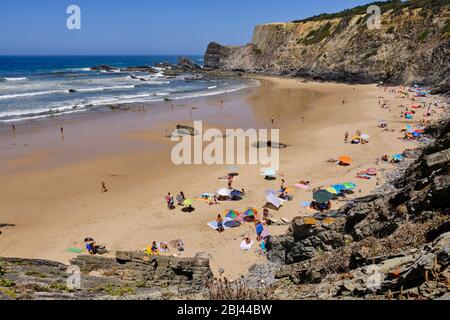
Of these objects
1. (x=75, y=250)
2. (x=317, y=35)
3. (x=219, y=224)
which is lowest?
(x=75, y=250)

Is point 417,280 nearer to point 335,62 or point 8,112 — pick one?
point 8,112

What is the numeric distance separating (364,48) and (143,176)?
65854 millimetres

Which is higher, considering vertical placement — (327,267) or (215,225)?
(327,267)

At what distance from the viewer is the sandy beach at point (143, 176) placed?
1557 cm

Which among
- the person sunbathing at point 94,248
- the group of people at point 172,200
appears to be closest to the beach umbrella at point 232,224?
the group of people at point 172,200

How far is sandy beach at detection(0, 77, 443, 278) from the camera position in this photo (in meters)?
15.6

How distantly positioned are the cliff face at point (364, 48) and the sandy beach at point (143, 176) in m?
26.4

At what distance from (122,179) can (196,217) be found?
23.6 ft

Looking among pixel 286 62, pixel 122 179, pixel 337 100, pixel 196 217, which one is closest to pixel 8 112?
pixel 122 179

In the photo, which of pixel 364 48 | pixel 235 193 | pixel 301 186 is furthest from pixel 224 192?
pixel 364 48

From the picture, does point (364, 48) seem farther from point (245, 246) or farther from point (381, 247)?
point (381, 247)

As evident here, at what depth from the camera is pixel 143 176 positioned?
22.9 m

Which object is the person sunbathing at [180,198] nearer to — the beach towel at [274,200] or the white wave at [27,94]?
the beach towel at [274,200]

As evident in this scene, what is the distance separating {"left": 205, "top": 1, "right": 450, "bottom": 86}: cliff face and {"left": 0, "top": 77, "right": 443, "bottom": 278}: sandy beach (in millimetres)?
26443
